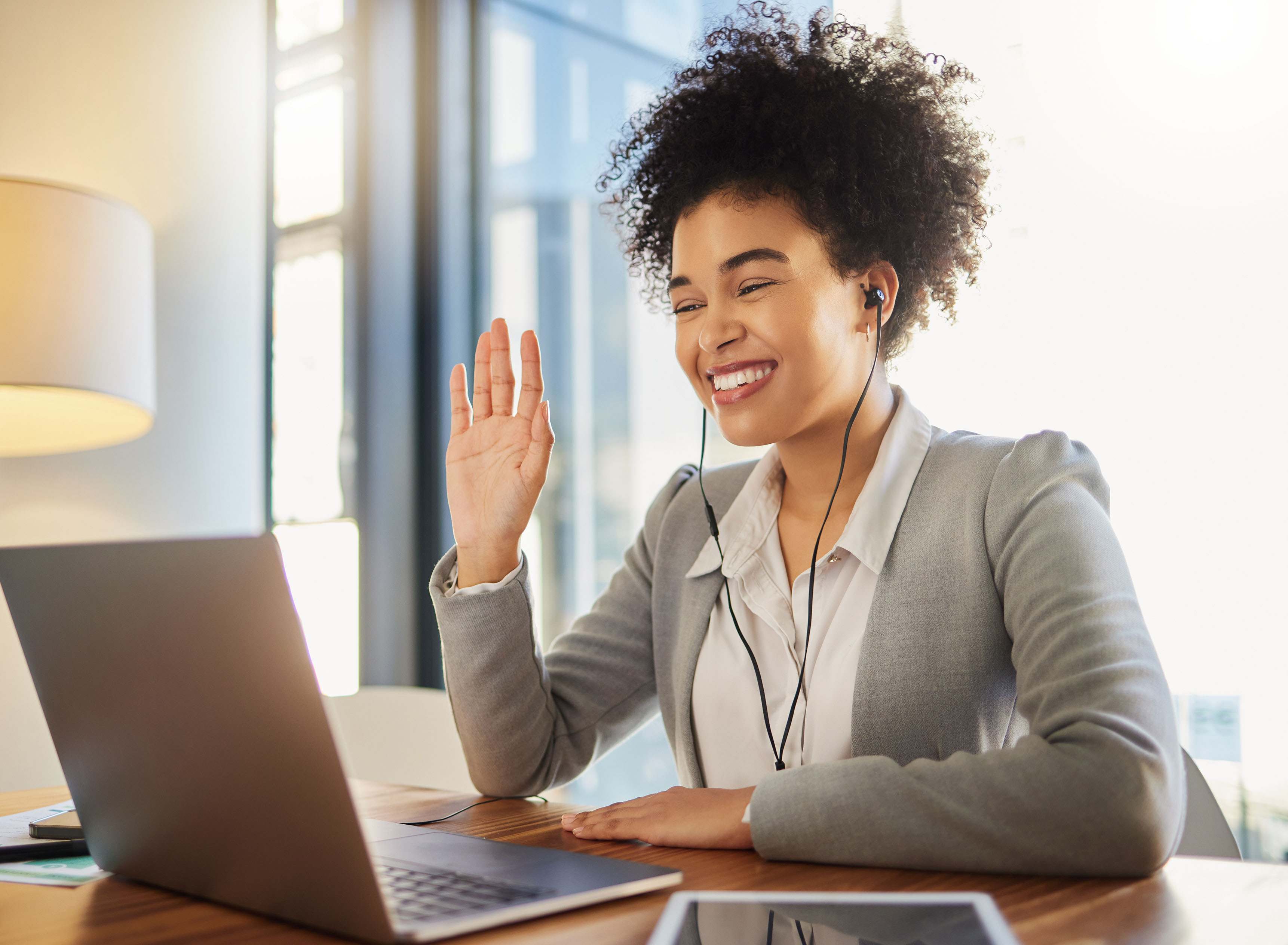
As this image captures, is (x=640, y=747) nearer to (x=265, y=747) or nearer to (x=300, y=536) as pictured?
(x=300, y=536)

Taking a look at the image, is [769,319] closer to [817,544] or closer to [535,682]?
[817,544]

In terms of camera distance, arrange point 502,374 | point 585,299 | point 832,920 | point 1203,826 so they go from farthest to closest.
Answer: point 585,299 < point 502,374 < point 1203,826 < point 832,920

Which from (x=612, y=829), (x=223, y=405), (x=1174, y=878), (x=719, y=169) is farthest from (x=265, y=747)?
(x=223, y=405)

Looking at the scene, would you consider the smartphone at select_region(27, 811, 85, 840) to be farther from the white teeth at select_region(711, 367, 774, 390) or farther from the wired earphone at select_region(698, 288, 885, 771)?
the white teeth at select_region(711, 367, 774, 390)

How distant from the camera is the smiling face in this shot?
1.20 metres

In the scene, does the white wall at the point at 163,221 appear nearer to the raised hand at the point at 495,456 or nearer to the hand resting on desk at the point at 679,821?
the raised hand at the point at 495,456

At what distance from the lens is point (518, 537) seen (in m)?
1.17

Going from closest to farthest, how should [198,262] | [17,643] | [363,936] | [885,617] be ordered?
[363,936] < [885,617] < [17,643] < [198,262]

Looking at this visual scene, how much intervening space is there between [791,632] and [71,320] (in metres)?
1.30

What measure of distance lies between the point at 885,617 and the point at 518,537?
1.40ft

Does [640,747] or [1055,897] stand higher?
[1055,897]

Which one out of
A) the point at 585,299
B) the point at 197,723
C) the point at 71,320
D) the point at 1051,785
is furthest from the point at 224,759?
the point at 585,299

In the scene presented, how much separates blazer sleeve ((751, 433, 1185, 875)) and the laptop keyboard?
207 millimetres

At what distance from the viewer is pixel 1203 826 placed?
1.00m
